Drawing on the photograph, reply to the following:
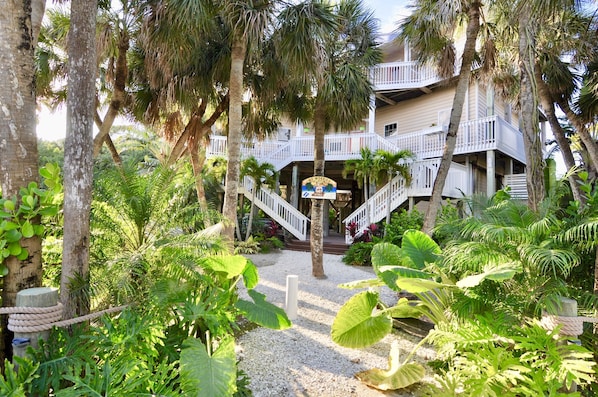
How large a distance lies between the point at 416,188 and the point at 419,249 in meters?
8.56

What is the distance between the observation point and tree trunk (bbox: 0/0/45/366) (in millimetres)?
1939

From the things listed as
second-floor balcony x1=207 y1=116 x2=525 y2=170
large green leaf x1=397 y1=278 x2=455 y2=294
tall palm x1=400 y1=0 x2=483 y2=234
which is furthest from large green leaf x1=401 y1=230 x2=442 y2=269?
second-floor balcony x1=207 y1=116 x2=525 y2=170

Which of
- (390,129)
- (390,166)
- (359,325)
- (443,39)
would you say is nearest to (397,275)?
(359,325)

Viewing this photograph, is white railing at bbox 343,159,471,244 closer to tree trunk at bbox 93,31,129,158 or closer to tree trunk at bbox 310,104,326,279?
tree trunk at bbox 310,104,326,279

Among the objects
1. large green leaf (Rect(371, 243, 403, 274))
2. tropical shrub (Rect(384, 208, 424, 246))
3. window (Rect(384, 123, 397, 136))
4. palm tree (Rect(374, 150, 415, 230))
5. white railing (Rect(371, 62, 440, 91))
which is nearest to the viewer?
large green leaf (Rect(371, 243, 403, 274))

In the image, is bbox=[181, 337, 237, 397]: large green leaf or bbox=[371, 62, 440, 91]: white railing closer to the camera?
bbox=[181, 337, 237, 397]: large green leaf

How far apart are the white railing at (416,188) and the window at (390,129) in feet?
15.3

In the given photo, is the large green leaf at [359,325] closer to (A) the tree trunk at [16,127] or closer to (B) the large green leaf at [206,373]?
(B) the large green leaf at [206,373]

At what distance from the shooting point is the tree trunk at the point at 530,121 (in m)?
3.43

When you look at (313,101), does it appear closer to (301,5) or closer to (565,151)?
(301,5)

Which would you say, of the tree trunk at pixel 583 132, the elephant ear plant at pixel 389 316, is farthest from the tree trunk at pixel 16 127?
the tree trunk at pixel 583 132

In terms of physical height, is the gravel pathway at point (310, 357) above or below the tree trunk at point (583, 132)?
below

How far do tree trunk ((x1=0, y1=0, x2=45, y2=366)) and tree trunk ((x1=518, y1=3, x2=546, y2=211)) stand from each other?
415 centimetres

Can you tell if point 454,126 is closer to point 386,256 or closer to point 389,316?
point 386,256
